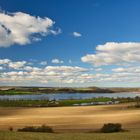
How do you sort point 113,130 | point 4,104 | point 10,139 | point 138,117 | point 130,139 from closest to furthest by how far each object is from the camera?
1. point 10,139
2. point 130,139
3. point 113,130
4. point 138,117
5. point 4,104

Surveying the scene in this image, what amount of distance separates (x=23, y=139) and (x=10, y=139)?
65 cm

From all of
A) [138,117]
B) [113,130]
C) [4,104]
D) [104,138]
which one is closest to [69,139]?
[104,138]

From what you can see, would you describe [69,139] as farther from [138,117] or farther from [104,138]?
[138,117]

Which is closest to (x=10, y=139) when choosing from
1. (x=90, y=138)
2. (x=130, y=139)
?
(x=90, y=138)

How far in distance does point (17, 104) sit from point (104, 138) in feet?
203

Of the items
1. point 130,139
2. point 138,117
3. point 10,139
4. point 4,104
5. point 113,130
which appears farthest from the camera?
point 4,104

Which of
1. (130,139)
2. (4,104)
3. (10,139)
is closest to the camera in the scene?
(10,139)

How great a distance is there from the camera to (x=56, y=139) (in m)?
19.0

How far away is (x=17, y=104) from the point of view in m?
80.2

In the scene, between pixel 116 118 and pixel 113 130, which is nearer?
pixel 113 130

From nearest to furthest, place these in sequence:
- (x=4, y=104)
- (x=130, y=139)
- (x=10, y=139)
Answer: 1. (x=10, y=139)
2. (x=130, y=139)
3. (x=4, y=104)

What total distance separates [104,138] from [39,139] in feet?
11.9

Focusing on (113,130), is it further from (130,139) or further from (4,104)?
(4,104)

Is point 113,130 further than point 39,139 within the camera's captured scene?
Yes
